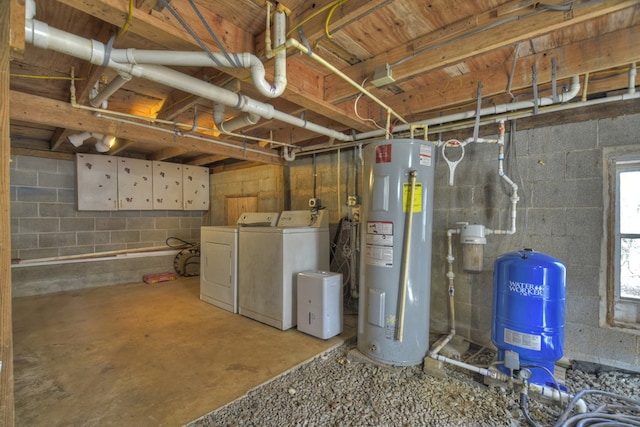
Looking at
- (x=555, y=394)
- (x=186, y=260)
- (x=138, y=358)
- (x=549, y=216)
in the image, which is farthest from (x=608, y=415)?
(x=186, y=260)

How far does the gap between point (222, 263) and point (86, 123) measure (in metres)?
1.90

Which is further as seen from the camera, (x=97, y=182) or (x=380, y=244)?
(x=97, y=182)

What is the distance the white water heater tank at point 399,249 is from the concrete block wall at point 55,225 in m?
4.26

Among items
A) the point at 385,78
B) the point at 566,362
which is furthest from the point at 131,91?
the point at 566,362

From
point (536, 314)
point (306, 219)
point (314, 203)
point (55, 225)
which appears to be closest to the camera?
point (536, 314)

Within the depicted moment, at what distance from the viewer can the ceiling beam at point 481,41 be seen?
1.43 metres

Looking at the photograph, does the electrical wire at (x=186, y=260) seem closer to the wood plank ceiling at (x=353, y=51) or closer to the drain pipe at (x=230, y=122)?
the wood plank ceiling at (x=353, y=51)

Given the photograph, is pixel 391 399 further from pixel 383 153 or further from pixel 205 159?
pixel 205 159

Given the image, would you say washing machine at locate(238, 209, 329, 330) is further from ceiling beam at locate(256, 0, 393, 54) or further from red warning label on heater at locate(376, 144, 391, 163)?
ceiling beam at locate(256, 0, 393, 54)

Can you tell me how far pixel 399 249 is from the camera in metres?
2.30

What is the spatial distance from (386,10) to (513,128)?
1647 millimetres

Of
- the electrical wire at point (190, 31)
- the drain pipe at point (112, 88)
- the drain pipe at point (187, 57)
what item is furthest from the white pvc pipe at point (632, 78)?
the drain pipe at point (112, 88)

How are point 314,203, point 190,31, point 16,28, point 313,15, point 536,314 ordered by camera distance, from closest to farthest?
1. point 16,28
2. point 190,31
3. point 313,15
4. point 536,314
5. point 314,203

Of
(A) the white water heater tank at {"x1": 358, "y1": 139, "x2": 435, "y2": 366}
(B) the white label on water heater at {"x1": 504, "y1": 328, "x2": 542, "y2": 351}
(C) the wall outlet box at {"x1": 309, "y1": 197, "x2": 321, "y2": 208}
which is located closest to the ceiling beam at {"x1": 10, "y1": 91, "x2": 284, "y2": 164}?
(C) the wall outlet box at {"x1": 309, "y1": 197, "x2": 321, "y2": 208}
